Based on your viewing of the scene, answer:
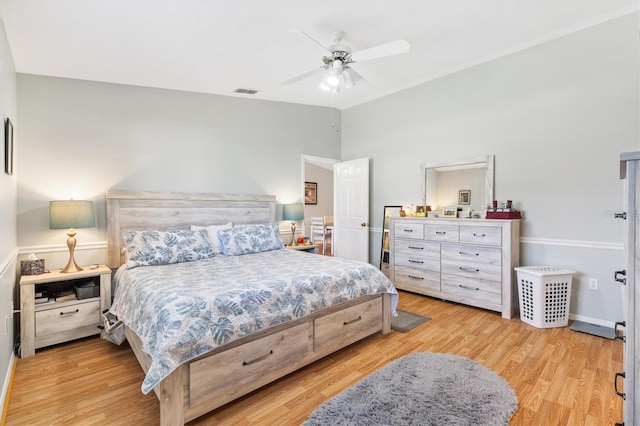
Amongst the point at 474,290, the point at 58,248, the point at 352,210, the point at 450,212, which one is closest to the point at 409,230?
the point at 450,212

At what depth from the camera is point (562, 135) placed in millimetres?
3291

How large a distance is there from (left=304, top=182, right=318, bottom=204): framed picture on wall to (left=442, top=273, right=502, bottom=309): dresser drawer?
518 centimetres

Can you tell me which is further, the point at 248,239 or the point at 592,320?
the point at 248,239

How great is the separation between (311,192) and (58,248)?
608 cm

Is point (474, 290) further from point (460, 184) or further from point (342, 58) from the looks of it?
point (342, 58)

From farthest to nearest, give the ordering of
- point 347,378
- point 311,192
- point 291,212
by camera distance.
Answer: point 311,192 < point 291,212 < point 347,378

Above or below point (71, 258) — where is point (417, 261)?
below

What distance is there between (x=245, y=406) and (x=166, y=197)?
8.49 ft

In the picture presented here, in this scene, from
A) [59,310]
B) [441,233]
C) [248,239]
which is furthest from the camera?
[441,233]

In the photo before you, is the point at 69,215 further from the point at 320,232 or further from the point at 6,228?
the point at 320,232

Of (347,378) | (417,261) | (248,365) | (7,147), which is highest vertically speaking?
(7,147)

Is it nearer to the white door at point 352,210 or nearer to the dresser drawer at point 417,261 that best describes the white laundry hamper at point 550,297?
the dresser drawer at point 417,261

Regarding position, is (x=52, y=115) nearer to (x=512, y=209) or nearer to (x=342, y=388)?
(x=342, y=388)

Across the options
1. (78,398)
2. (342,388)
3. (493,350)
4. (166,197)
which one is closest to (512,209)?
(493,350)
